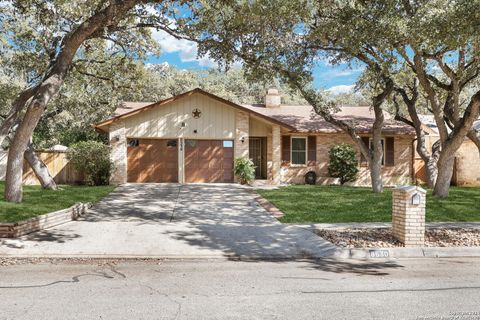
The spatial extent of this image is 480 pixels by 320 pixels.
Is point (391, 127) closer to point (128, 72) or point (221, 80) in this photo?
point (128, 72)

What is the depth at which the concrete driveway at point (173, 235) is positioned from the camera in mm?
8852

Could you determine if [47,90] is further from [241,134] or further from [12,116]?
[241,134]

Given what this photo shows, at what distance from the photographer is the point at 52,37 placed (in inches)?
668

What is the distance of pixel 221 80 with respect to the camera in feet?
204

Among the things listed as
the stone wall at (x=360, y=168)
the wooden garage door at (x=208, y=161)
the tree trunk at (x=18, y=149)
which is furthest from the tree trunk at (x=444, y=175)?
the tree trunk at (x=18, y=149)

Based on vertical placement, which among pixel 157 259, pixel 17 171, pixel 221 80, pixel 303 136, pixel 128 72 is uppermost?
pixel 221 80

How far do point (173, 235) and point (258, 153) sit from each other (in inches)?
573

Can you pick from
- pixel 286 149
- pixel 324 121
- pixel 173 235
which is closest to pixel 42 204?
pixel 173 235

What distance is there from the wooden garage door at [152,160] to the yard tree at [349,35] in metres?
7.82

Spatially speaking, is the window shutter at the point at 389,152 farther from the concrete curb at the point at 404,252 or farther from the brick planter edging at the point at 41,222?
the brick planter edging at the point at 41,222

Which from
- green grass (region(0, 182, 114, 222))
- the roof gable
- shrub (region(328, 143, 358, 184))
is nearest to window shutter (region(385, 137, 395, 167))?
shrub (region(328, 143, 358, 184))

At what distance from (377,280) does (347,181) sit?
1717cm

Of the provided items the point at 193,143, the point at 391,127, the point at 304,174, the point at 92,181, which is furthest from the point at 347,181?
the point at 92,181

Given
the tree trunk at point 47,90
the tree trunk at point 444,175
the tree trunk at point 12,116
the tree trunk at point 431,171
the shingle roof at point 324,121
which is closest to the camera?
the tree trunk at point 47,90
